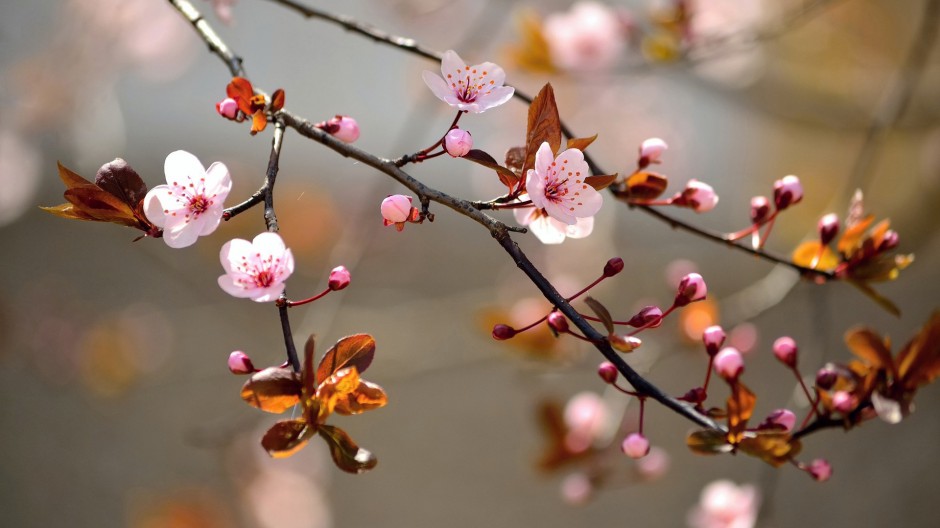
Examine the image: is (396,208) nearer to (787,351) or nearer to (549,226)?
(549,226)

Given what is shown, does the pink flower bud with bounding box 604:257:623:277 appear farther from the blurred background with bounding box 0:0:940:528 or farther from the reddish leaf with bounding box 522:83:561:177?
the blurred background with bounding box 0:0:940:528

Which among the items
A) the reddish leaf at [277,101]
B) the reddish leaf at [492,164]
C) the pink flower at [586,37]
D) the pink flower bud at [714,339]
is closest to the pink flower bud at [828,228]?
the pink flower bud at [714,339]

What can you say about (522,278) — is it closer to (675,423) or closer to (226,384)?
(675,423)

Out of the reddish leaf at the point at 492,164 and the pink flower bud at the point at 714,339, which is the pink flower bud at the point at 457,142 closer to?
the reddish leaf at the point at 492,164

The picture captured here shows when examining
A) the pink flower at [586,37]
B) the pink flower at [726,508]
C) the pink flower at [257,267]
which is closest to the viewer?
the pink flower at [257,267]

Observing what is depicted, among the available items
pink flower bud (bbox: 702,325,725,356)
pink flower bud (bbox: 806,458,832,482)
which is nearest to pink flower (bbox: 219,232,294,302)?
pink flower bud (bbox: 702,325,725,356)

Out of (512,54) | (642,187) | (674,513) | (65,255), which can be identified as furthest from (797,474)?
(65,255)
